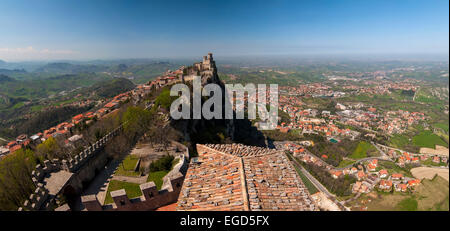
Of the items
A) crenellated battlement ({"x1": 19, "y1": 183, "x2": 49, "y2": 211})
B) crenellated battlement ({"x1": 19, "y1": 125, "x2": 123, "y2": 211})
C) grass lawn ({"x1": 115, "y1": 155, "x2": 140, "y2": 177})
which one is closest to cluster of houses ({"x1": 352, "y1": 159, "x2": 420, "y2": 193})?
grass lawn ({"x1": 115, "y1": 155, "x2": 140, "y2": 177})

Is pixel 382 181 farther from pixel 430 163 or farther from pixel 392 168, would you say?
pixel 430 163

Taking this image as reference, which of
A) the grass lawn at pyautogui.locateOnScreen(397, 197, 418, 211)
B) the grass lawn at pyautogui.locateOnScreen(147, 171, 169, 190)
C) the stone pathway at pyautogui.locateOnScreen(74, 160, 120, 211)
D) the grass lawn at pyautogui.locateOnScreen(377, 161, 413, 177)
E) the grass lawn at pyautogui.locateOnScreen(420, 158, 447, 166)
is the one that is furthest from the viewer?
the grass lawn at pyautogui.locateOnScreen(420, 158, 447, 166)

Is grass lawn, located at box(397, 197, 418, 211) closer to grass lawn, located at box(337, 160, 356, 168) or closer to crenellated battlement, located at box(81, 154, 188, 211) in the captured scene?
grass lawn, located at box(337, 160, 356, 168)

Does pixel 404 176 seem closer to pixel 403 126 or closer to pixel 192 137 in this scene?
pixel 403 126

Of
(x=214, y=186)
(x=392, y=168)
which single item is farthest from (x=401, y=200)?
(x=214, y=186)

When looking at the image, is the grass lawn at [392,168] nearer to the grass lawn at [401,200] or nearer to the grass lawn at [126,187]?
the grass lawn at [401,200]
